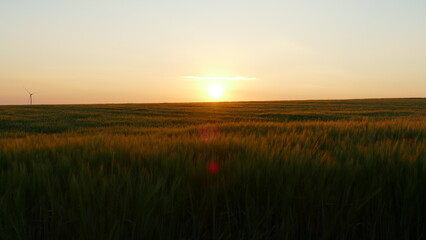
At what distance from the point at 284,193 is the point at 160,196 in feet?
1.86

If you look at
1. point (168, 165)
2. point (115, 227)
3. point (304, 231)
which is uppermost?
point (168, 165)

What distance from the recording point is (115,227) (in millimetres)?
1009

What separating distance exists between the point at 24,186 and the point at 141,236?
684 mm

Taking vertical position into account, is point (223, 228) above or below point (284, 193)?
below

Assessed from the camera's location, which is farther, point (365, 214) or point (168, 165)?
point (168, 165)

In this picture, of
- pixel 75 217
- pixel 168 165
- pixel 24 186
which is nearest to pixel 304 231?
pixel 168 165

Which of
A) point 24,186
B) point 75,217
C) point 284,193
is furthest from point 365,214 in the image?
point 24,186

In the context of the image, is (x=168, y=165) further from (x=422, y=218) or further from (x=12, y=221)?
(x=422, y=218)

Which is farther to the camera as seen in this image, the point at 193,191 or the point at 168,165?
the point at 168,165

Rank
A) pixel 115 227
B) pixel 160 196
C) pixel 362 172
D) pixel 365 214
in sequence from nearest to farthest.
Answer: pixel 115 227 < pixel 160 196 < pixel 365 214 < pixel 362 172

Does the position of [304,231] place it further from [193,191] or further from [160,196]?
[160,196]

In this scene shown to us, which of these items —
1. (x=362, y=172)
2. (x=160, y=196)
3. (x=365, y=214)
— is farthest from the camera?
(x=362, y=172)

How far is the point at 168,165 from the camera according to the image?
1543 mm

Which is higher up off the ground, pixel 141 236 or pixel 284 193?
pixel 284 193
